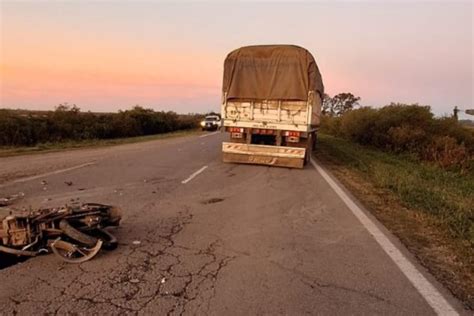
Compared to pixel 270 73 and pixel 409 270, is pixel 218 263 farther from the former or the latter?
pixel 270 73

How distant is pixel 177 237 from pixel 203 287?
5.42 ft

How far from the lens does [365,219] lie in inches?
273

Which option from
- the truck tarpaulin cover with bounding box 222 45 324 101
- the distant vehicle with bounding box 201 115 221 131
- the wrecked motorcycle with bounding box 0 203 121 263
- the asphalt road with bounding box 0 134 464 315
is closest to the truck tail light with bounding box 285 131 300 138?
the truck tarpaulin cover with bounding box 222 45 324 101

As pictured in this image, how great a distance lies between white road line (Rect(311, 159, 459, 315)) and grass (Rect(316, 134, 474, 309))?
203 millimetres

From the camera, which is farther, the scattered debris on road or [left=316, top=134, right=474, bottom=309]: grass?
the scattered debris on road

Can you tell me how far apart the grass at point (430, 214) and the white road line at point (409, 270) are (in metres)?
0.20

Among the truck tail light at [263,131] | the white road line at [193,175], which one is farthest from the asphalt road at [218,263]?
the truck tail light at [263,131]

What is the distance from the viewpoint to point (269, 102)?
1348 centimetres

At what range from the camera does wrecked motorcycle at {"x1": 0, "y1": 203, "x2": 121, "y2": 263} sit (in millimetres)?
4512

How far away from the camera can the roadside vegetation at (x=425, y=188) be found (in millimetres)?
5133

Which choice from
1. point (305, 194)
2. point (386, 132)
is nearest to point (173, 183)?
point (305, 194)

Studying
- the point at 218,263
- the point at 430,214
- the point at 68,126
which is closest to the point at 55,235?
the point at 218,263

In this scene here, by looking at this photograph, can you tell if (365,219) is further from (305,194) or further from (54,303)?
(54,303)

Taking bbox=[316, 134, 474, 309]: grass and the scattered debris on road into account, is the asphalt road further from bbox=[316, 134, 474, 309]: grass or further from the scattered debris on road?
bbox=[316, 134, 474, 309]: grass
